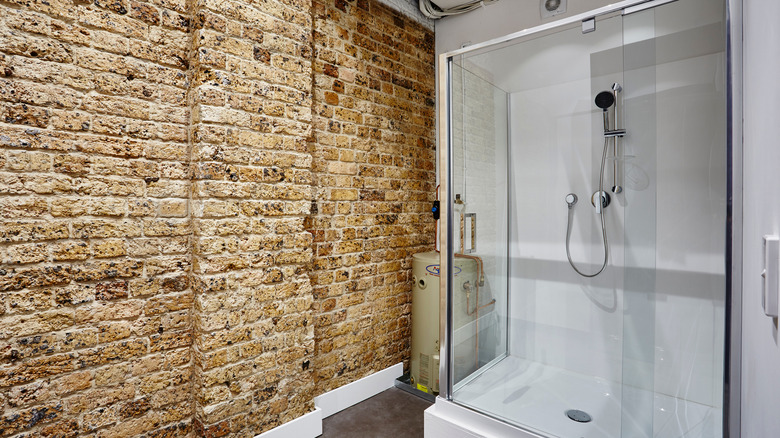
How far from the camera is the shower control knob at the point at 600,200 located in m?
1.78

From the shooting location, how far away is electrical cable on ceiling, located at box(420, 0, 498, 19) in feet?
9.35

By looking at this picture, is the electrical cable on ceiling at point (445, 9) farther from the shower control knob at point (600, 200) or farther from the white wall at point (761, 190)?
the white wall at point (761, 190)

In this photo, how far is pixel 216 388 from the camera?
1.80 metres

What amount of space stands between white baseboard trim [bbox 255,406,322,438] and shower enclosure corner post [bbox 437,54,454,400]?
0.73m

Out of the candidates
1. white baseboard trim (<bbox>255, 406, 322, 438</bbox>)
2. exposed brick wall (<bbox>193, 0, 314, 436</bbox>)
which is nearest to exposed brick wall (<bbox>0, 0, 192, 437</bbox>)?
exposed brick wall (<bbox>193, 0, 314, 436</bbox>)

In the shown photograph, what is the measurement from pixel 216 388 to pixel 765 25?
7.36 feet

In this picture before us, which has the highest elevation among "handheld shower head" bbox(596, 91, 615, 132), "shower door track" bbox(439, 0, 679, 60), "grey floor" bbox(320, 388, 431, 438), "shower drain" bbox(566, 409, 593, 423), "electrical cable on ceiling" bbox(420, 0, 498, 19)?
"electrical cable on ceiling" bbox(420, 0, 498, 19)

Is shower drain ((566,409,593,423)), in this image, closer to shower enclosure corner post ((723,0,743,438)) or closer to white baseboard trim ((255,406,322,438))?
shower enclosure corner post ((723,0,743,438))

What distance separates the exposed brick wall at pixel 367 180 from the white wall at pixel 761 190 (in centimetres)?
194

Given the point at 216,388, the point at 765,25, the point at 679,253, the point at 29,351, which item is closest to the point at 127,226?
the point at 29,351

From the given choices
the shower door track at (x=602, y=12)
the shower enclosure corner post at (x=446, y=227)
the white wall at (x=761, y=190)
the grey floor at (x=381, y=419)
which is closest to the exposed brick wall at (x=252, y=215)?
the grey floor at (x=381, y=419)

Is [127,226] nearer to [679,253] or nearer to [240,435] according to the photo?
[240,435]

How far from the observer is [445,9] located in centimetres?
299

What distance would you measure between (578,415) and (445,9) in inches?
113
